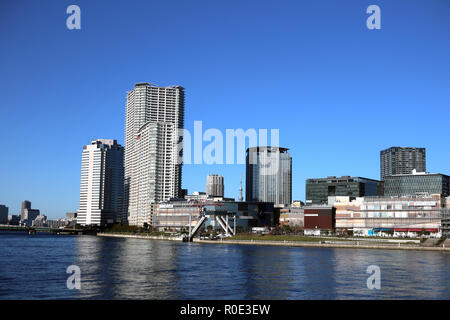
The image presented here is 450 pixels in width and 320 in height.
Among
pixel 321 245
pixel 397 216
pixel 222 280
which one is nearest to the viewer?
pixel 222 280

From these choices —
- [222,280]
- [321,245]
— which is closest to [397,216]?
[321,245]

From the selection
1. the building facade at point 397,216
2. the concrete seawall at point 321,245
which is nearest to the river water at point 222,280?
the concrete seawall at point 321,245

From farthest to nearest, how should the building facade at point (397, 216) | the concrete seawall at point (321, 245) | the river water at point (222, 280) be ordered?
the building facade at point (397, 216) → the concrete seawall at point (321, 245) → the river water at point (222, 280)

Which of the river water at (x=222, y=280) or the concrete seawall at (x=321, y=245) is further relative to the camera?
the concrete seawall at (x=321, y=245)

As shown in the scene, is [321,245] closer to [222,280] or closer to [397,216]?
[397,216]

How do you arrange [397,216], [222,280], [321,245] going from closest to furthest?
[222,280] → [321,245] → [397,216]

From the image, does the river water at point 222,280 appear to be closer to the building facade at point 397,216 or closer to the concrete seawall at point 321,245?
the concrete seawall at point 321,245

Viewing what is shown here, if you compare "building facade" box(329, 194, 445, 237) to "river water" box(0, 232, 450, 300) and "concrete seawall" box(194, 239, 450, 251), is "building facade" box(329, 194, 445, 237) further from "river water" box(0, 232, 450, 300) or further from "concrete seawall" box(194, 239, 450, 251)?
"river water" box(0, 232, 450, 300)

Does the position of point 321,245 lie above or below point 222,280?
below
